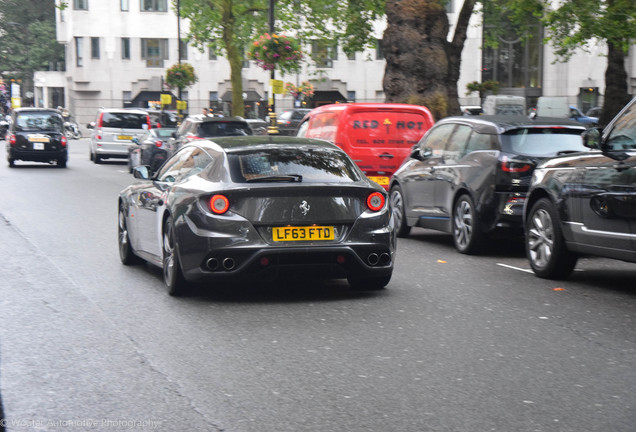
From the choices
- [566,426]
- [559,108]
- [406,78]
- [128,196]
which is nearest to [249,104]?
[559,108]

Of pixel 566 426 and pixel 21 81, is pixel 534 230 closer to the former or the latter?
pixel 566 426

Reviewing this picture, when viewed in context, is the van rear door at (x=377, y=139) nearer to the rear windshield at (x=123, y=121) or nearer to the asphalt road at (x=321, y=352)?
the asphalt road at (x=321, y=352)

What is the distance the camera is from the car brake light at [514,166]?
11805mm

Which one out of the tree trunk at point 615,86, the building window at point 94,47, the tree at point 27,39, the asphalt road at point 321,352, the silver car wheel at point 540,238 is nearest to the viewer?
the asphalt road at point 321,352

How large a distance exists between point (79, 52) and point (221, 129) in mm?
58119

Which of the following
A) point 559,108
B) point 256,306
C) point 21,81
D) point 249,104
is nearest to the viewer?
Result: point 256,306

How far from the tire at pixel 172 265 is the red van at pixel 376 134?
7466mm

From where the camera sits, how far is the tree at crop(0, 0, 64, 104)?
314 ft

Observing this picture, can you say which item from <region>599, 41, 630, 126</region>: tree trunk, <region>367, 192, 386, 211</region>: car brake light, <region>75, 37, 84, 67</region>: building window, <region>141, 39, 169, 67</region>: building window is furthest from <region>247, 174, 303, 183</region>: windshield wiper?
<region>141, 39, 169, 67</region>: building window

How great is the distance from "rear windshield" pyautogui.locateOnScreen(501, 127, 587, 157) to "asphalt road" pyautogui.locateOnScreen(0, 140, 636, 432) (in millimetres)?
1499

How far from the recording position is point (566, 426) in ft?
16.1

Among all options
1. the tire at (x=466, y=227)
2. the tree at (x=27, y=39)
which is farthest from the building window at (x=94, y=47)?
the tire at (x=466, y=227)

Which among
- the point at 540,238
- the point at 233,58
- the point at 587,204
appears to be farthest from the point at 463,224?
the point at 233,58

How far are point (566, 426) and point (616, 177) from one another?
4.35 meters
